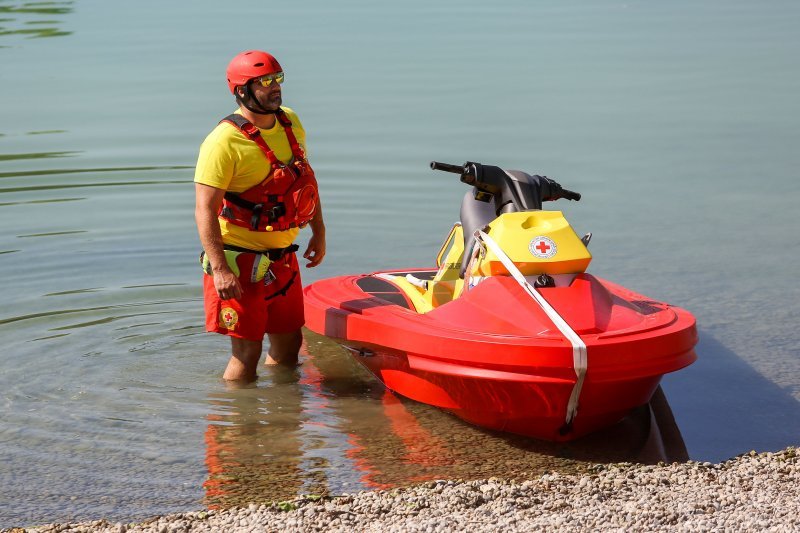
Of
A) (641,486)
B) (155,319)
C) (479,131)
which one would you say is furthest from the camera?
(479,131)

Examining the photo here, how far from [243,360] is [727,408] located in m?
2.59

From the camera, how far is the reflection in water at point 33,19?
2261cm

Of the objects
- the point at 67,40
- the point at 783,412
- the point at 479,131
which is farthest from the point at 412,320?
the point at 67,40

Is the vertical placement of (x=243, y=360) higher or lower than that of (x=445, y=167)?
lower

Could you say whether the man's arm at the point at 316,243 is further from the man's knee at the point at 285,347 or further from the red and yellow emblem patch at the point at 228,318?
the red and yellow emblem patch at the point at 228,318

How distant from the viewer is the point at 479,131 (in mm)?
13602

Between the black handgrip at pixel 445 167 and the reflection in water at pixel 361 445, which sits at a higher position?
the black handgrip at pixel 445 167

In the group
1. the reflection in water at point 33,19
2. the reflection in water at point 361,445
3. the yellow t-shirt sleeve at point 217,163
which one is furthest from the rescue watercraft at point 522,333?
the reflection in water at point 33,19

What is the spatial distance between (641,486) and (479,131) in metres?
8.54

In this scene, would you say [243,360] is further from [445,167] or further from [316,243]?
[445,167]

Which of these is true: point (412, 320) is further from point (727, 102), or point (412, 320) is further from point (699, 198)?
point (727, 102)

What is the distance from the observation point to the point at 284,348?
720 cm

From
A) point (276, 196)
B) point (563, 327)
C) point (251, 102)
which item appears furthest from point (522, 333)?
point (251, 102)

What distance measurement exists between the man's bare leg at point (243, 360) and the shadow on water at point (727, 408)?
2244mm
